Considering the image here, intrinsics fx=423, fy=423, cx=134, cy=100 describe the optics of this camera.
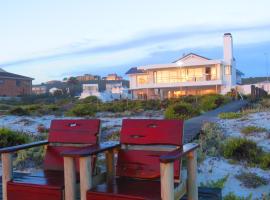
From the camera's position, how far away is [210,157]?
6672mm

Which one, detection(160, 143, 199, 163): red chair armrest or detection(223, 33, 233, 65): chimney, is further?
detection(223, 33, 233, 65): chimney

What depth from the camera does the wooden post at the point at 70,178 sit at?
3.39 metres

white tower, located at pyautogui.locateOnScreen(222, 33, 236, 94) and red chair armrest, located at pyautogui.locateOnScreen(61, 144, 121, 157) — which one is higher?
white tower, located at pyautogui.locateOnScreen(222, 33, 236, 94)

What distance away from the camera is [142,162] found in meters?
3.81

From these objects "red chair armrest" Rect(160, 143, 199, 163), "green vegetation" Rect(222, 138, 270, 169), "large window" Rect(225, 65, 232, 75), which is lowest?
"green vegetation" Rect(222, 138, 270, 169)

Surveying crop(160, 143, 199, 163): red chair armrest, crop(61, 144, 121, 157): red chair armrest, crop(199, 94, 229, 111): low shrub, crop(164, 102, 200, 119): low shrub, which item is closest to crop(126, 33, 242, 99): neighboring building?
crop(199, 94, 229, 111): low shrub

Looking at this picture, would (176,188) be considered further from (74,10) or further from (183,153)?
(74,10)

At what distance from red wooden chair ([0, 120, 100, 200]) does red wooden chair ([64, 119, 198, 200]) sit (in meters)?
0.24

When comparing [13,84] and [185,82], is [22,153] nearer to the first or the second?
[185,82]

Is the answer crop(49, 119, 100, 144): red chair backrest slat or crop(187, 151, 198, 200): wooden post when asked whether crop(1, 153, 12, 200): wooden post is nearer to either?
crop(49, 119, 100, 144): red chair backrest slat

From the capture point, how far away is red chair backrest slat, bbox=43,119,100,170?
4.07 meters

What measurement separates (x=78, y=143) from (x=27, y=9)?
42.9ft

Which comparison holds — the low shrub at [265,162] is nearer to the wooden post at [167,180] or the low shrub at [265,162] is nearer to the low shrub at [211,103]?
the wooden post at [167,180]

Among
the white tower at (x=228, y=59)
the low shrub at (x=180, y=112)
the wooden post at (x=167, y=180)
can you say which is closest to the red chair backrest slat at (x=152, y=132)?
the wooden post at (x=167, y=180)
